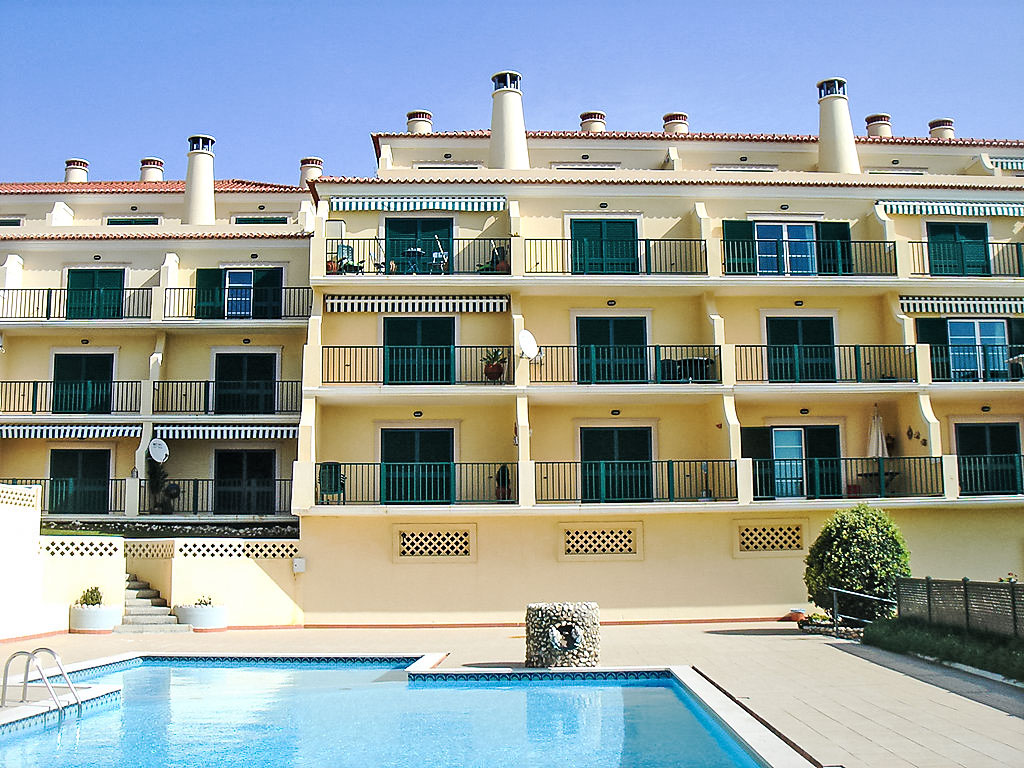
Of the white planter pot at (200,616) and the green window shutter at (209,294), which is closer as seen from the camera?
the white planter pot at (200,616)

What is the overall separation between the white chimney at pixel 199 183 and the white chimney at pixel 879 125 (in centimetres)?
2286

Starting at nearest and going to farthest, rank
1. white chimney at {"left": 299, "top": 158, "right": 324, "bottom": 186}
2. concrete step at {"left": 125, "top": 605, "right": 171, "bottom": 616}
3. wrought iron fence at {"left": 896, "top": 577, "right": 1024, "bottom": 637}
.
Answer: wrought iron fence at {"left": 896, "top": 577, "right": 1024, "bottom": 637} < concrete step at {"left": 125, "top": 605, "right": 171, "bottom": 616} < white chimney at {"left": 299, "top": 158, "right": 324, "bottom": 186}

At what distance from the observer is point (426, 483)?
26609 mm

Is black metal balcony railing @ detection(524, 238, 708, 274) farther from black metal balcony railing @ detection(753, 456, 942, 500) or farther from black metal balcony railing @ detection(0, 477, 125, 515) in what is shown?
black metal balcony railing @ detection(0, 477, 125, 515)

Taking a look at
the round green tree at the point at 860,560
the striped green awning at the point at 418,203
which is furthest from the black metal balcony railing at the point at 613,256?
the round green tree at the point at 860,560

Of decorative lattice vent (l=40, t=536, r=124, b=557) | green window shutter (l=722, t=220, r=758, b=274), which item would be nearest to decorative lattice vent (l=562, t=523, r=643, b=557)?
green window shutter (l=722, t=220, r=758, b=274)

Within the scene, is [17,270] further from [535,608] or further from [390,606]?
[535,608]

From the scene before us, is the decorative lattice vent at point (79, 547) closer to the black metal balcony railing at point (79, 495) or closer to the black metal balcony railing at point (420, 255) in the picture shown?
the black metal balcony railing at point (79, 495)

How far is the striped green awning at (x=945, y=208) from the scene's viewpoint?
28656 mm

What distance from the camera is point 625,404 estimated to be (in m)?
27.5

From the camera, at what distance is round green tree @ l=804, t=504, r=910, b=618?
20844 millimetres

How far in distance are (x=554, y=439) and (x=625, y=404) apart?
2042mm

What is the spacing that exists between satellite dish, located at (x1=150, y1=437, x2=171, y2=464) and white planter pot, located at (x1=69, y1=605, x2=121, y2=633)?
5.84m

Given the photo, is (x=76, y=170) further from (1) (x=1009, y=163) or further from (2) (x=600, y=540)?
(1) (x=1009, y=163)
